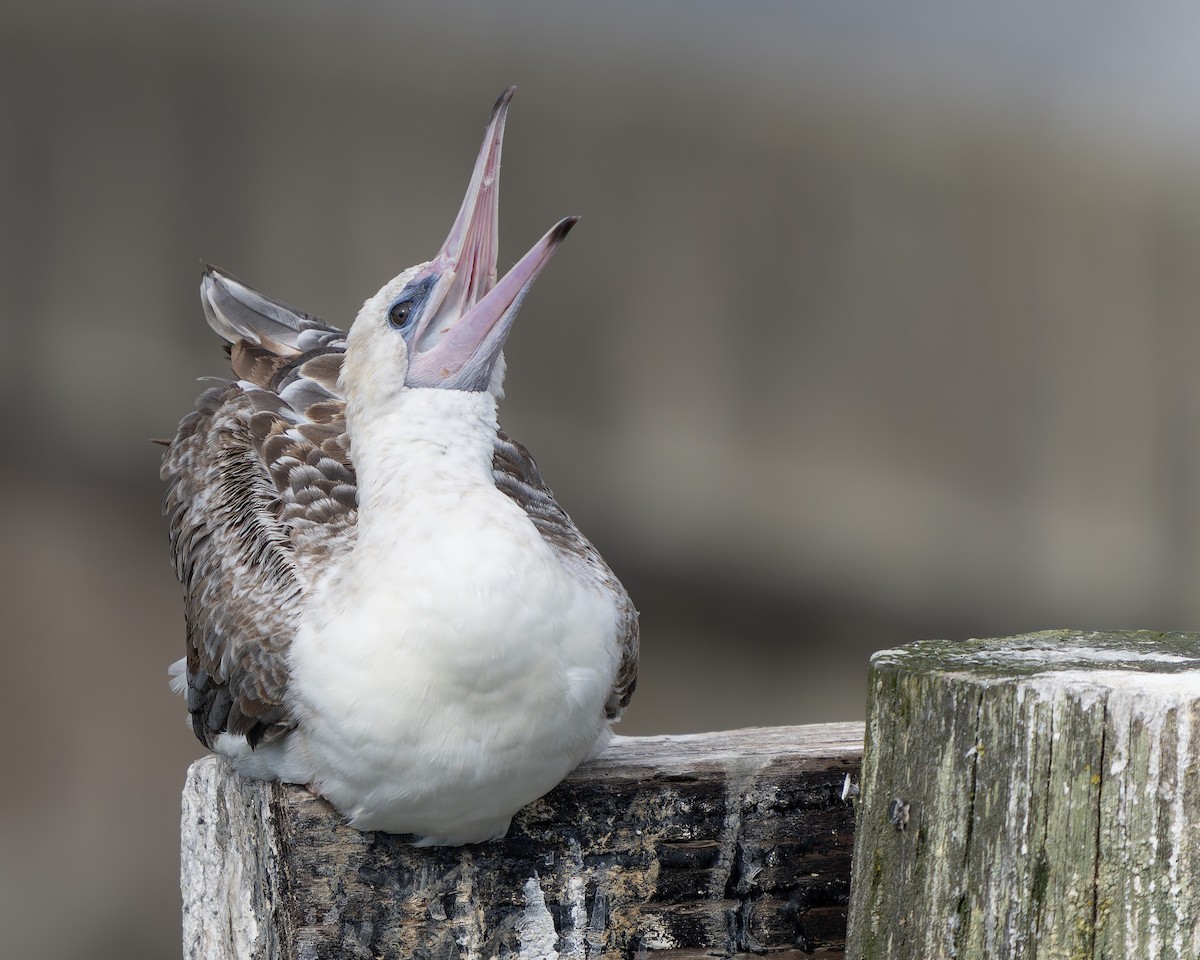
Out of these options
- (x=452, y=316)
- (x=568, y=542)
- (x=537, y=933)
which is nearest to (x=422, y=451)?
(x=452, y=316)

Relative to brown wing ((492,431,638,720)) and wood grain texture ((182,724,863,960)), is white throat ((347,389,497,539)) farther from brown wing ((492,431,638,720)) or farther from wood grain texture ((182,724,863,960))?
wood grain texture ((182,724,863,960))

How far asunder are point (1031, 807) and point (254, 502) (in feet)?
6.13

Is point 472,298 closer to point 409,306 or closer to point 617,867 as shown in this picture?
point 409,306

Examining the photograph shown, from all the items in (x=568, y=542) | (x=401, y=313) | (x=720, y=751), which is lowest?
(x=720, y=751)

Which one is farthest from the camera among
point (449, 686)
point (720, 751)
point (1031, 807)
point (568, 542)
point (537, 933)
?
point (568, 542)

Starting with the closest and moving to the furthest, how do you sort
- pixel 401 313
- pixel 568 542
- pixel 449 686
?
pixel 449 686 < pixel 401 313 < pixel 568 542

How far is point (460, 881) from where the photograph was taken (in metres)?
2.61

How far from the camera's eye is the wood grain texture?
101 inches

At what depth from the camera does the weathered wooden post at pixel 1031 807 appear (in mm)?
1899

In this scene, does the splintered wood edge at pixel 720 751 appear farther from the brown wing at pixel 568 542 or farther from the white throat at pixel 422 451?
the white throat at pixel 422 451

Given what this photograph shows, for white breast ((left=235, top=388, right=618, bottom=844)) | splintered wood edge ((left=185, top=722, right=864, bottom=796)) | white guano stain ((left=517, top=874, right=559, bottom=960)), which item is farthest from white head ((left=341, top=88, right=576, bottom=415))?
white guano stain ((left=517, top=874, right=559, bottom=960))

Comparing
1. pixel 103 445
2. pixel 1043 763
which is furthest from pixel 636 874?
pixel 103 445

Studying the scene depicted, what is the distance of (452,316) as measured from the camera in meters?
2.97

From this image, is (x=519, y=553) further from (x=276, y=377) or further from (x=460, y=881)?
(x=276, y=377)
